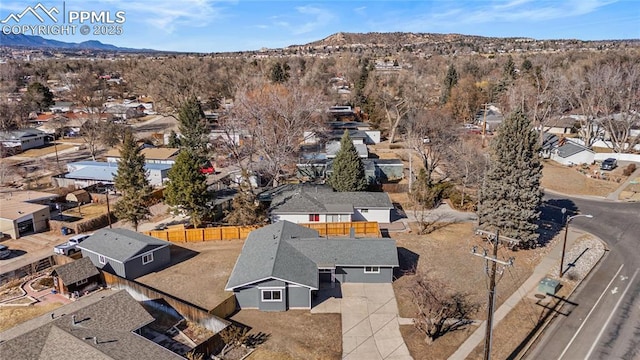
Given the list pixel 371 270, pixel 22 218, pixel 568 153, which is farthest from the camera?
pixel 568 153

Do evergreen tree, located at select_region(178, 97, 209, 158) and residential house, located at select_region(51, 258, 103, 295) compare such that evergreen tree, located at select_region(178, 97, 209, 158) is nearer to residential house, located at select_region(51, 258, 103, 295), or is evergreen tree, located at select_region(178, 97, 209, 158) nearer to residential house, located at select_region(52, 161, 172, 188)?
residential house, located at select_region(52, 161, 172, 188)

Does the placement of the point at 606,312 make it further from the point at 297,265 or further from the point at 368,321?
the point at 297,265

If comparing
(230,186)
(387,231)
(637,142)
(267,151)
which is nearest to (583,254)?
(387,231)

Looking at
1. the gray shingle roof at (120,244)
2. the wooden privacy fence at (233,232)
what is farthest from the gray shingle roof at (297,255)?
the gray shingle roof at (120,244)

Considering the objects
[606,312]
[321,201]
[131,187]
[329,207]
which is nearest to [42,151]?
[131,187]

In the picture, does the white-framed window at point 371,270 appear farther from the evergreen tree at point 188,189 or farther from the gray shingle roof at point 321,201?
the evergreen tree at point 188,189

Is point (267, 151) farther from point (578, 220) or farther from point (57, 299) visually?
point (578, 220)

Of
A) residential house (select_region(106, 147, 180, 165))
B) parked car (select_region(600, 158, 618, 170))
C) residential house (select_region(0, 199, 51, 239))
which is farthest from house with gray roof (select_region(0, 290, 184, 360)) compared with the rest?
parked car (select_region(600, 158, 618, 170))
